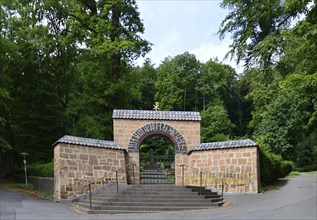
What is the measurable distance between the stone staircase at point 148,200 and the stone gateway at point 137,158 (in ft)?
2.65

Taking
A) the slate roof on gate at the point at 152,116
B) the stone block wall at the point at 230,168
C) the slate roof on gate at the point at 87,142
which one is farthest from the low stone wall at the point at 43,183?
the stone block wall at the point at 230,168

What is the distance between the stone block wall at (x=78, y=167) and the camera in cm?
1569

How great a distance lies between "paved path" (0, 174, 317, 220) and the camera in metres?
11.1

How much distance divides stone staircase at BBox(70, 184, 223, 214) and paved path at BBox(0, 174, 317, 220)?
0.61 metres

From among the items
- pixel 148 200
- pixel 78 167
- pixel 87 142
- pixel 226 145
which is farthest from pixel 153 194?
pixel 226 145

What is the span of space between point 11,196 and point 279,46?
581 inches

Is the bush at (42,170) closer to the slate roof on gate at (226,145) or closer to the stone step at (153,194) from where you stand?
the stone step at (153,194)

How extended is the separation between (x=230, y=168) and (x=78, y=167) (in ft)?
20.8

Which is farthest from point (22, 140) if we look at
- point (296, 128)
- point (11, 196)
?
point (296, 128)

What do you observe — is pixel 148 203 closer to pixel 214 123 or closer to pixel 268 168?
pixel 268 168

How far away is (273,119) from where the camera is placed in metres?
28.0

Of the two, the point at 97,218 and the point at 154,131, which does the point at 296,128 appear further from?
the point at 97,218

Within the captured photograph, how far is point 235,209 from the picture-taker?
12.8 meters

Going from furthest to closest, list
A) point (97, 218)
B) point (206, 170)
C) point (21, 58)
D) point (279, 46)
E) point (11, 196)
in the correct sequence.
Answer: point (21, 58), point (279, 46), point (206, 170), point (11, 196), point (97, 218)
